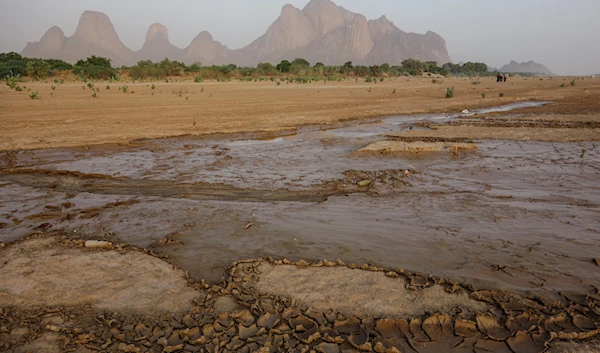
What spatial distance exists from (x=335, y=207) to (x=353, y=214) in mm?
300

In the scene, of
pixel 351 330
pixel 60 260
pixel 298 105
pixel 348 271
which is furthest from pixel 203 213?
pixel 298 105

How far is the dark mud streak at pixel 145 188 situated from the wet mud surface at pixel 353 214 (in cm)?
3

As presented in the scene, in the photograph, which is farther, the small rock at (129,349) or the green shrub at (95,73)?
the green shrub at (95,73)

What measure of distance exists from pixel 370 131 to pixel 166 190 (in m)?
6.02

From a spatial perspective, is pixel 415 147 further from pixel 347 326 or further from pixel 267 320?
pixel 267 320

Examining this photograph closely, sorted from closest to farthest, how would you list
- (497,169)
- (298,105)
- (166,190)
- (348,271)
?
(348,271), (166,190), (497,169), (298,105)

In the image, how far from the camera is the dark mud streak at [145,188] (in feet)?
17.0

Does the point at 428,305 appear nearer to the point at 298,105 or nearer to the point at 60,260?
the point at 60,260

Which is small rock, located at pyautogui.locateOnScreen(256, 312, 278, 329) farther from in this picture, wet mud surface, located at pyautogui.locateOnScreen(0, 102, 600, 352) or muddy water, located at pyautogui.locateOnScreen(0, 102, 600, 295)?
muddy water, located at pyautogui.locateOnScreen(0, 102, 600, 295)

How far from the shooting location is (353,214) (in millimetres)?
4551

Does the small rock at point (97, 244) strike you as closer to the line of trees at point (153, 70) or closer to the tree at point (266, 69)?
the line of trees at point (153, 70)

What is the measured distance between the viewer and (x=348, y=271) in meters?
3.24

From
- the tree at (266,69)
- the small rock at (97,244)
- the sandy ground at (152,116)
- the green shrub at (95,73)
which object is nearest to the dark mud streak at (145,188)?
the small rock at (97,244)

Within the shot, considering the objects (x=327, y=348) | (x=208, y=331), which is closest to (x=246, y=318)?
(x=208, y=331)
